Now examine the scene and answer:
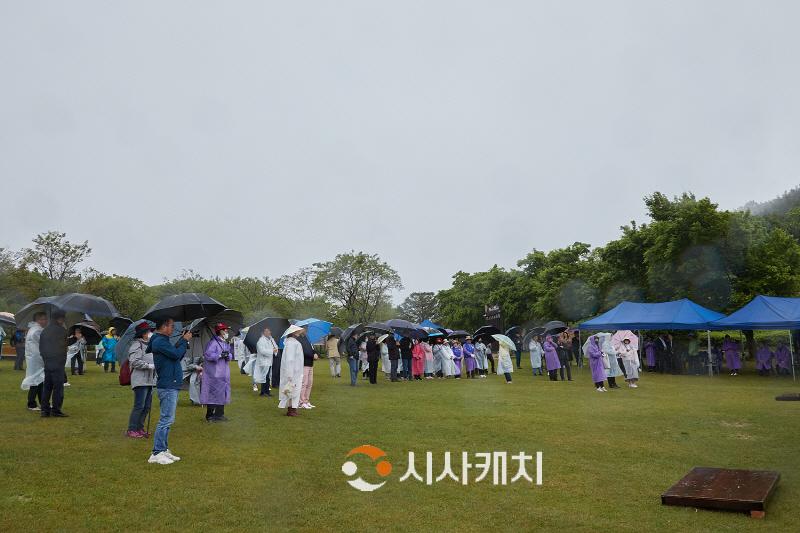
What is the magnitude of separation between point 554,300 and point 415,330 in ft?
70.6

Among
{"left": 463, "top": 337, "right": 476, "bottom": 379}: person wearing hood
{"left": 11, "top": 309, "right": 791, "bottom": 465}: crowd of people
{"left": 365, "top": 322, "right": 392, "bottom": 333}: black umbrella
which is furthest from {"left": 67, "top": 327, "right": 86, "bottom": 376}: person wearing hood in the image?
{"left": 463, "top": 337, "right": 476, "bottom": 379}: person wearing hood

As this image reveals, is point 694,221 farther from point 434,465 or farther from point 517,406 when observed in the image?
point 434,465

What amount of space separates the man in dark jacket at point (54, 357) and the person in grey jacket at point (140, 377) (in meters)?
2.24

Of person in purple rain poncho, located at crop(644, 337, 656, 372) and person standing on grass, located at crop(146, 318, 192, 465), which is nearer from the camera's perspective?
person standing on grass, located at crop(146, 318, 192, 465)

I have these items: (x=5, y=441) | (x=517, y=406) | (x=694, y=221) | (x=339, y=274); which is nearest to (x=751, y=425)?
(x=517, y=406)

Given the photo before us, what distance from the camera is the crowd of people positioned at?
9.17 metres

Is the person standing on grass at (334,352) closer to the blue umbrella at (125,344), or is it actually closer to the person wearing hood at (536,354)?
the person wearing hood at (536,354)

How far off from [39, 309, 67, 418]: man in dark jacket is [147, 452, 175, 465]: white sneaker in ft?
13.7

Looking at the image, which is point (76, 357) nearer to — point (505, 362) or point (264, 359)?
point (264, 359)

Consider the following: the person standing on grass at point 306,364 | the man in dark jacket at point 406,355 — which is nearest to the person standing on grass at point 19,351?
the man in dark jacket at point 406,355

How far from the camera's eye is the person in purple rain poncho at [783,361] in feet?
82.2

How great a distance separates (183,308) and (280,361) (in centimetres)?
727

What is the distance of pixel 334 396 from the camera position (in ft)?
54.2

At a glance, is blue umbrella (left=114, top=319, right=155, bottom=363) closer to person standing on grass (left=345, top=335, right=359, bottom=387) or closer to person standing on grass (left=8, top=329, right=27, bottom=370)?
person standing on grass (left=345, top=335, right=359, bottom=387)
